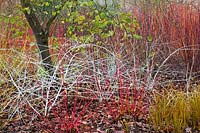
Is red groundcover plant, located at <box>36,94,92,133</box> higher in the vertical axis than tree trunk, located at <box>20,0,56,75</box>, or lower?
lower

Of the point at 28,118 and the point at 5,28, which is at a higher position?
the point at 5,28

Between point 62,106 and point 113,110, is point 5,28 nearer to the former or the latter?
point 62,106

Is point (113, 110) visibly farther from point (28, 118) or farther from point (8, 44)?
point (8, 44)

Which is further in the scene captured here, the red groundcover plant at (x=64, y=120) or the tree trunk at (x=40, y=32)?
the tree trunk at (x=40, y=32)

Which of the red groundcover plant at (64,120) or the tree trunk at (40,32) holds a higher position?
the tree trunk at (40,32)

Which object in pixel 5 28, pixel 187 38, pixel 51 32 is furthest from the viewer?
pixel 51 32

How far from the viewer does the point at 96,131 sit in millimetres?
2668

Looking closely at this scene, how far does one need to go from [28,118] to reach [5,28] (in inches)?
103

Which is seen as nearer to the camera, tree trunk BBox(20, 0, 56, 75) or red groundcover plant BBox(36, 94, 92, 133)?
red groundcover plant BBox(36, 94, 92, 133)

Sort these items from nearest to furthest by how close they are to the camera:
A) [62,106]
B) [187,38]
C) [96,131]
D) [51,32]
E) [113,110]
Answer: [96,131] < [113,110] < [62,106] < [187,38] < [51,32]

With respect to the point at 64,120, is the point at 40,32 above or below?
above

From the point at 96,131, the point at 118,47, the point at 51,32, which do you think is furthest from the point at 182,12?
the point at 96,131

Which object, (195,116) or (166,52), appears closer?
(195,116)

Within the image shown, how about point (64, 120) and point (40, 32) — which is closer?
point (64, 120)
